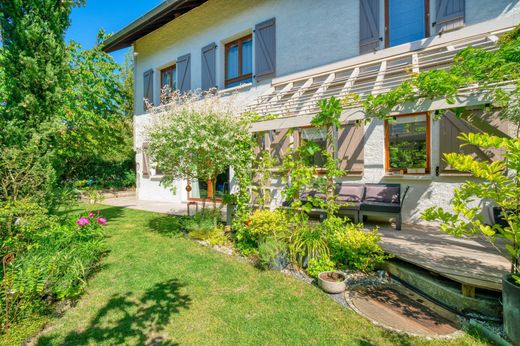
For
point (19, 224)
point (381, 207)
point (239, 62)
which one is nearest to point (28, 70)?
point (19, 224)

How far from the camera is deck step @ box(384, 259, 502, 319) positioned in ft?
10.7

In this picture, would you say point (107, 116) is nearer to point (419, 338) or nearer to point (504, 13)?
point (419, 338)

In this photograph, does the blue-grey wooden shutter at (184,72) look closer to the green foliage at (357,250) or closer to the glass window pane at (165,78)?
the glass window pane at (165,78)

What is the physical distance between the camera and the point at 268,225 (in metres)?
5.33

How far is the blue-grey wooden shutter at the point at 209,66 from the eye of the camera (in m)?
11.0

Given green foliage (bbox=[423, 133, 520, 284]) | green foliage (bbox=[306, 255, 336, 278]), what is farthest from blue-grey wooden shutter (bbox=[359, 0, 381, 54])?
green foliage (bbox=[306, 255, 336, 278])

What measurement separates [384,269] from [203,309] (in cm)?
334

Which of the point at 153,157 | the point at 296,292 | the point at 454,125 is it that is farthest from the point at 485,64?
the point at 153,157

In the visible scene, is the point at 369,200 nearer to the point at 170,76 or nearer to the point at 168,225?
the point at 168,225

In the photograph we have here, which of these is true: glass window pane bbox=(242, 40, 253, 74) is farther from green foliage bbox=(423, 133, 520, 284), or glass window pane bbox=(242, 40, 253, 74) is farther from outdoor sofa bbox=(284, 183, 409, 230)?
green foliage bbox=(423, 133, 520, 284)

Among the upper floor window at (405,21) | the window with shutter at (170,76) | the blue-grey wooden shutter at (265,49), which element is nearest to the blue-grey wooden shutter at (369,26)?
the upper floor window at (405,21)

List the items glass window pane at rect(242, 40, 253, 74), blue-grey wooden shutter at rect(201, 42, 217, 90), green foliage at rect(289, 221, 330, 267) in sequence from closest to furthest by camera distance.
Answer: green foliage at rect(289, 221, 330, 267)
glass window pane at rect(242, 40, 253, 74)
blue-grey wooden shutter at rect(201, 42, 217, 90)

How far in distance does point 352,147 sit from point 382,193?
67.8 inches

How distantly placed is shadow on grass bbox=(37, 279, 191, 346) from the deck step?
142 inches
